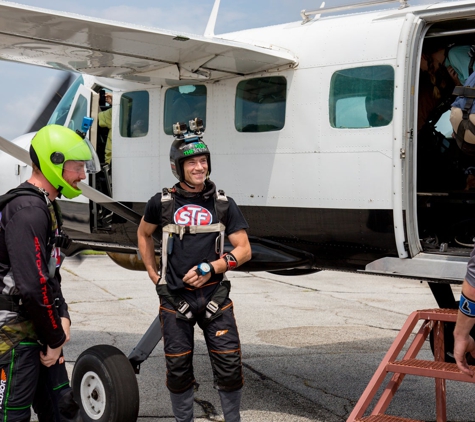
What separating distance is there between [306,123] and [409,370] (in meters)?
2.18

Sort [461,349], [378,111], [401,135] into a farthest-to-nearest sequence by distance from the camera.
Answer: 1. [378,111]
2. [401,135]
3. [461,349]

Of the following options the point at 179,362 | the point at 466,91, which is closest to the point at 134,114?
the point at 179,362

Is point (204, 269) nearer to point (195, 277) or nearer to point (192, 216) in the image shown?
point (195, 277)

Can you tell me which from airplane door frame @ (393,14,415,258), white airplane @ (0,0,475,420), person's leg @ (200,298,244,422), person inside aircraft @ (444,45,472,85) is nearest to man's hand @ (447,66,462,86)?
person inside aircraft @ (444,45,472,85)

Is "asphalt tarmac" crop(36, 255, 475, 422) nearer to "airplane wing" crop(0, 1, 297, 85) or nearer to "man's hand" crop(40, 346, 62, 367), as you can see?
"man's hand" crop(40, 346, 62, 367)

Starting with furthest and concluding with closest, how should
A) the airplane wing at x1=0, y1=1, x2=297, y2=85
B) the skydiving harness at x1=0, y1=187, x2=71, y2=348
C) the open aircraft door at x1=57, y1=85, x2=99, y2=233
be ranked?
the open aircraft door at x1=57, y1=85, x2=99, y2=233 → the airplane wing at x1=0, y1=1, x2=297, y2=85 → the skydiving harness at x1=0, y1=187, x2=71, y2=348

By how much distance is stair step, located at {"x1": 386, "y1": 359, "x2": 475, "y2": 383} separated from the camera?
4.11 meters

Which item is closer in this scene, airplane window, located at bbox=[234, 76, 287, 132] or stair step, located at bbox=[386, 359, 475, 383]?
stair step, located at bbox=[386, 359, 475, 383]

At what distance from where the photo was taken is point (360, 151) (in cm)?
538

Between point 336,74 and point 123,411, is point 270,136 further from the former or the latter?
point 123,411

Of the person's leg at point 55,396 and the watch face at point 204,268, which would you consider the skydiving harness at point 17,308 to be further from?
the watch face at point 204,268

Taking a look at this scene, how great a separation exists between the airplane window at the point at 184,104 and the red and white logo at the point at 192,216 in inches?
64.6

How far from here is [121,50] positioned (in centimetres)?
568

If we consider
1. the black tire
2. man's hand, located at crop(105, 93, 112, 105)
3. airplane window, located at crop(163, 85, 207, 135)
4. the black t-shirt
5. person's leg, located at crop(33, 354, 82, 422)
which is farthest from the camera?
man's hand, located at crop(105, 93, 112, 105)
